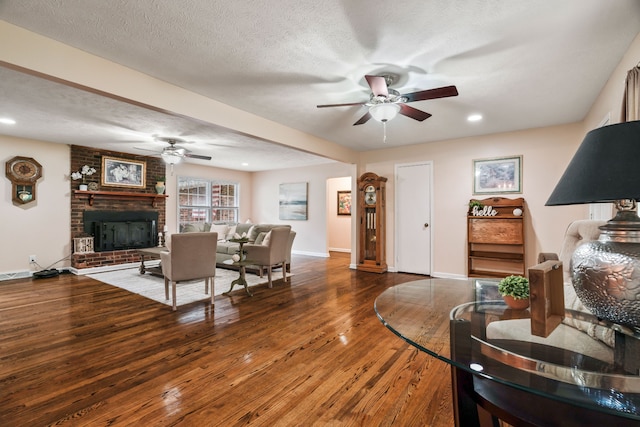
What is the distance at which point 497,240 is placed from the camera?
435cm

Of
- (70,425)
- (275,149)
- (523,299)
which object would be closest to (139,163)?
(275,149)

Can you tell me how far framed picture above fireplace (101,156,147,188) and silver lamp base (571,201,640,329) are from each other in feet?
23.8

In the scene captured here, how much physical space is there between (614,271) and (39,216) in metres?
7.36

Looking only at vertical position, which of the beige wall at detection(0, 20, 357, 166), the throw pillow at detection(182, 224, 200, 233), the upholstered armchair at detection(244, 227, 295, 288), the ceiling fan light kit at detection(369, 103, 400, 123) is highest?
the beige wall at detection(0, 20, 357, 166)

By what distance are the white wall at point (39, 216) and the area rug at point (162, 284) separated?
0.97 meters

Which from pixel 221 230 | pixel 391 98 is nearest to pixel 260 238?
pixel 221 230

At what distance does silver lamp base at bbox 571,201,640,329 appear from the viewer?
90cm

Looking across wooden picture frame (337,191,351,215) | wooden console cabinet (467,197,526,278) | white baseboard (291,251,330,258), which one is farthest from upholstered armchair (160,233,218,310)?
wooden picture frame (337,191,351,215)

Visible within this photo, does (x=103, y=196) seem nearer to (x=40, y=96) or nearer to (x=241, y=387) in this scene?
(x=40, y=96)

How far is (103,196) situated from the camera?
19.6ft

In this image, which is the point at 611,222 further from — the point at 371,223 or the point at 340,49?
the point at 371,223

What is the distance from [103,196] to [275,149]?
3615 mm

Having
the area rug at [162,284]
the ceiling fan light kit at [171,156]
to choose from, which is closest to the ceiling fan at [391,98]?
the area rug at [162,284]

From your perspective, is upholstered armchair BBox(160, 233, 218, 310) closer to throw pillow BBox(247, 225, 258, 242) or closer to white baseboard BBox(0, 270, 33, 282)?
throw pillow BBox(247, 225, 258, 242)
